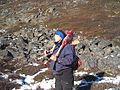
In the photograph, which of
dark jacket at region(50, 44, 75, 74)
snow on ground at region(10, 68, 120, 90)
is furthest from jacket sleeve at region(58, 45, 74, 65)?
snow on ground at region(10, 68, 120, 90)

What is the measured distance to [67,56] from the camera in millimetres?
14711

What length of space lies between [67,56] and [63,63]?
0.30 m

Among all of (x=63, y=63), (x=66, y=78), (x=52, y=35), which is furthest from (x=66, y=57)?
(x=52, y=35)

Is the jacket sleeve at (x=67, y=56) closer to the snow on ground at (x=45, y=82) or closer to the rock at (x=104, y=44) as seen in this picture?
the snow on ground at (x=45, y=82)

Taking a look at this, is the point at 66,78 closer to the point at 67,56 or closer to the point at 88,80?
the point at 67,56

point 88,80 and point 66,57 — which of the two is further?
point 88,80

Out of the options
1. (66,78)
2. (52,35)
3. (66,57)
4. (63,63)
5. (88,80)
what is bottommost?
(88,80)

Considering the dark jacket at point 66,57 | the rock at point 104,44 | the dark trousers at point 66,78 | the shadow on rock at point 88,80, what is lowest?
the shadow on rock at point 88,80

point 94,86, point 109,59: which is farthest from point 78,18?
point 94,86

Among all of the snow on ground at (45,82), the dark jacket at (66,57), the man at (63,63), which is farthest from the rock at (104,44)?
the dark jacket at (66,57)

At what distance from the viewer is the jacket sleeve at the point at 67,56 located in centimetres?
1468

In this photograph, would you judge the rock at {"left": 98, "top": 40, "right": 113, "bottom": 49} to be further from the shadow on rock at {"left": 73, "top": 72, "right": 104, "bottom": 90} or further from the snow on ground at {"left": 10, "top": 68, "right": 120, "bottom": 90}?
the snow on ground at {"left": 10, "top": 68, "right": 120, "bottom": 90}

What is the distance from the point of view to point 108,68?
22.4m

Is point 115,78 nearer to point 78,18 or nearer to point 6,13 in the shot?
point 78,18
